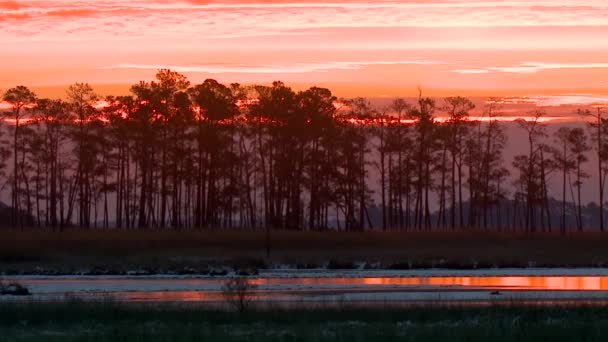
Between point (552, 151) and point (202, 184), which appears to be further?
point (552, 151)

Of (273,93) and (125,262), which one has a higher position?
(273,93)

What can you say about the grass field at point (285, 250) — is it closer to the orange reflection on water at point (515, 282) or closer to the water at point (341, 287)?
the water at point (341, 287)

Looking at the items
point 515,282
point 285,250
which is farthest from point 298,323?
point 285,250

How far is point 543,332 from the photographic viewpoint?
75.3 feet

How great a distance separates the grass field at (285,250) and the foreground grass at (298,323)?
85.1 feet

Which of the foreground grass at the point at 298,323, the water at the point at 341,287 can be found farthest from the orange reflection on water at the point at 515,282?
the foreground grass at the point at 298,323

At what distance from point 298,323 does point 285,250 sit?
1572 inches

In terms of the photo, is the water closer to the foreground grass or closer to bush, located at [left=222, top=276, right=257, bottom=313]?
bush, located at [left=222, top=276, right=257, bottom=313]

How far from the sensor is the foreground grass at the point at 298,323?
74.4ft

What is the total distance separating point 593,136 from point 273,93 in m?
26.8

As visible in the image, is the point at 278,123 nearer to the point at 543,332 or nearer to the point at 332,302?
the point at 332,302

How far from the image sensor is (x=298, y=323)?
2653cm

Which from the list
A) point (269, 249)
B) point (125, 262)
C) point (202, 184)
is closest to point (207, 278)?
point (125, 262)

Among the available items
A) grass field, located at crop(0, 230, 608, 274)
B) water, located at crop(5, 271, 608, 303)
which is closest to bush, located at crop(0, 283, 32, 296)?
water, located at crop(5, 271, 608, 303)
